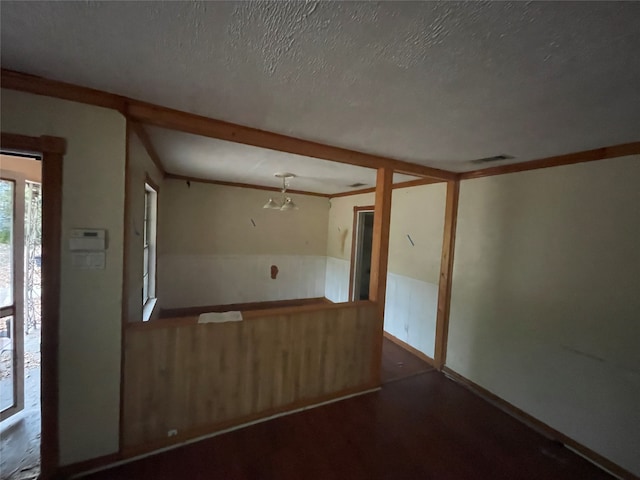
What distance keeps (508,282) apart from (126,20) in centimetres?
299

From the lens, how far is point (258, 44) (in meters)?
0.99

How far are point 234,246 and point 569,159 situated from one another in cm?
418

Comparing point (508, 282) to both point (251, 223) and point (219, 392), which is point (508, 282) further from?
point (251, 223)

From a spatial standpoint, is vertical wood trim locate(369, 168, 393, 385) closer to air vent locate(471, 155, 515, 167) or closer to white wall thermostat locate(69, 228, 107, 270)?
air vent locate(471, 155, 515, 167)

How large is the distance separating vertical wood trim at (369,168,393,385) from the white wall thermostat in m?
1.94

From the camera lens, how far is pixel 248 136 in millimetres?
1862

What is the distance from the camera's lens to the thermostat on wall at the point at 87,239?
1.45 m

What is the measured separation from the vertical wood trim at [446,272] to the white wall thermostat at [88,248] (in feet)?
9.70

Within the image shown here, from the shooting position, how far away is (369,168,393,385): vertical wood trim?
246cm

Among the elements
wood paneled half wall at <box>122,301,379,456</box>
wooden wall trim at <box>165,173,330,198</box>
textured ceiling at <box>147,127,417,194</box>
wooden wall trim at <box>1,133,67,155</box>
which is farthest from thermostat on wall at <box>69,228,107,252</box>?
wooden wall trim at <box>165,173,330,198</box>

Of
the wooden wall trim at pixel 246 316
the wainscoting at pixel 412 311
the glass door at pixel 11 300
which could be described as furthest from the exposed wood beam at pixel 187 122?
the wainscoting at pixel 412 311

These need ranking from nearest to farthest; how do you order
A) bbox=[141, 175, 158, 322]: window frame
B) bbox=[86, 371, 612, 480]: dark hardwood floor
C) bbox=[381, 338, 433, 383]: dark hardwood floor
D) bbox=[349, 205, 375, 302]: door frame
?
1. bbox=[86, 371, 612, 480]: dark hardwood floor
2. bbox=[381, 338, 433, 383]: dark hardwood floor
3. bbox=[141, 175, 158, 322]: window frame
4. bbox=[349, 205, 375, 302]: door frame

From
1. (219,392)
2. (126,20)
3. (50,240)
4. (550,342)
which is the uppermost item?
(126,20)

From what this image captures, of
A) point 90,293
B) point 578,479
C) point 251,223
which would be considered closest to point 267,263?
point 251,223
